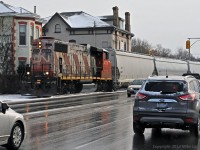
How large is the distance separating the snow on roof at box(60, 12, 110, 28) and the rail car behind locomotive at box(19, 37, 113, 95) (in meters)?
32.5

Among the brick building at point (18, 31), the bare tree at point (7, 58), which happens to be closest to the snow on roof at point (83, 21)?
the brick building at point (18, 31)

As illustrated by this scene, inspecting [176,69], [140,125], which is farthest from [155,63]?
[140,125]

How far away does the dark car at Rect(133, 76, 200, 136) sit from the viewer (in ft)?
39.2

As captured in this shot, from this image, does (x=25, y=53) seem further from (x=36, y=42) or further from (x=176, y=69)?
(x=176, y=69)

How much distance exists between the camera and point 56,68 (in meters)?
35.2

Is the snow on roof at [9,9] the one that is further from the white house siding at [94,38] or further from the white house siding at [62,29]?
the white house siding at [94,38]

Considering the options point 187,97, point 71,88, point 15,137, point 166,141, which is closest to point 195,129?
point 187,97

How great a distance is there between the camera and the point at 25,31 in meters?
48.2

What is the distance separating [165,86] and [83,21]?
6323cm

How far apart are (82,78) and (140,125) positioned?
2702cm

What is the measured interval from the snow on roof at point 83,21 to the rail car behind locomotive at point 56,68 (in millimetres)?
32524

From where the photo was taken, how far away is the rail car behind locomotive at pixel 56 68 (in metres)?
34.4

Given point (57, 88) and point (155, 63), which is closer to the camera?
point (57, 88)

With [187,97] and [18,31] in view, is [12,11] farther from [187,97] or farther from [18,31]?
[187,97]
